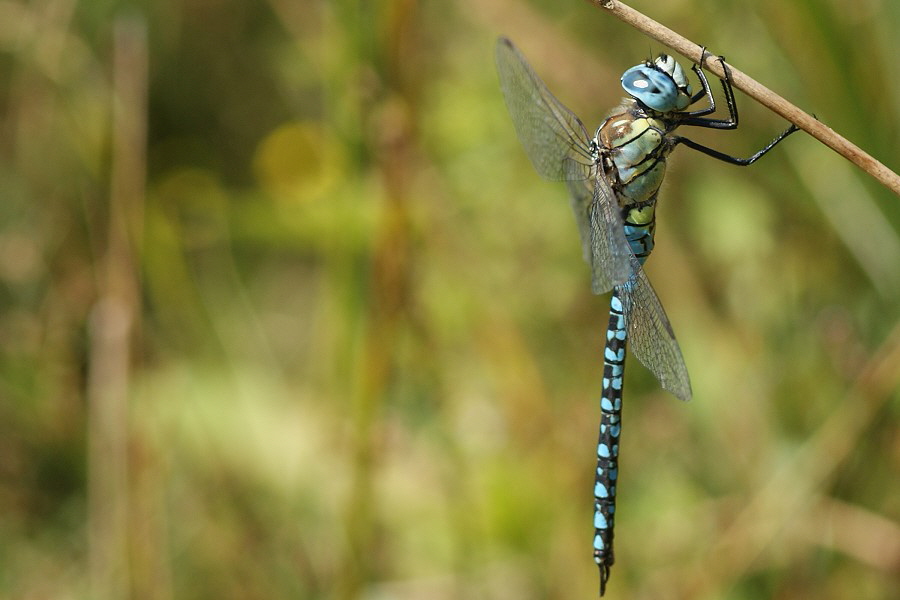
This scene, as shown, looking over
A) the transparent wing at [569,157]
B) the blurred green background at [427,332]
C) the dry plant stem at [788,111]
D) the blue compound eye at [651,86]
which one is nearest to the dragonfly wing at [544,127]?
the transparent wing at [569,157]

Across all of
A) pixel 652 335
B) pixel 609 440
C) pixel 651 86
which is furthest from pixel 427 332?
pixel 651 86

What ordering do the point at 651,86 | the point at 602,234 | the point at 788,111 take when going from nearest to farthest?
the point at 788,111 → the point at 651,86 → the point at 602,234

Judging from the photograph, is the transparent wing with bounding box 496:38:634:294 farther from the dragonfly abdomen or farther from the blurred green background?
the blurred green background

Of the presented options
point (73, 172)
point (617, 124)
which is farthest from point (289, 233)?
point (617, 124)

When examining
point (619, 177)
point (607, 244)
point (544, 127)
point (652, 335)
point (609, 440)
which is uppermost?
point (544, 127)

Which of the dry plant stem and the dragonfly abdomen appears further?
the dragonfly abdomen

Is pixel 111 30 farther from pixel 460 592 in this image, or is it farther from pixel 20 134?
pixel 460 592

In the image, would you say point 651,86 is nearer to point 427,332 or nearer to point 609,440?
point 609,440

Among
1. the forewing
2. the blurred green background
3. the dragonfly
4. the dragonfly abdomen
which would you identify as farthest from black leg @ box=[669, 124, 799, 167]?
the blurred green background
